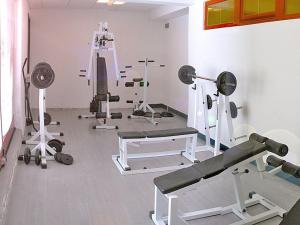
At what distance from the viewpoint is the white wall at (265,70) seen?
365 cm

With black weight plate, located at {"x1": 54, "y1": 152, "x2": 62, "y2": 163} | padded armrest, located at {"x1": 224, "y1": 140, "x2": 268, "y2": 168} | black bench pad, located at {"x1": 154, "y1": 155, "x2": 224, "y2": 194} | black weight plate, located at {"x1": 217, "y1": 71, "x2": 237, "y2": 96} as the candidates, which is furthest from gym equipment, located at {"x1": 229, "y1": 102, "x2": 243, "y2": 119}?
black weight plate, located at {"x1": 54, "y1": 152, "x2": 62, "y2": 163}

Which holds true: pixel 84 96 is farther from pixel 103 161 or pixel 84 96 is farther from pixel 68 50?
pixel 103 161

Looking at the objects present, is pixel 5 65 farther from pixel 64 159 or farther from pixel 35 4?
pixel 35 4

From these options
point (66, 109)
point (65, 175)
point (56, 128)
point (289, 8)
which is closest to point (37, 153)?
point (65, 175)

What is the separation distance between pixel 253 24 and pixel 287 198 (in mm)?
2184

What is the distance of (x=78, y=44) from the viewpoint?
8.24 metres

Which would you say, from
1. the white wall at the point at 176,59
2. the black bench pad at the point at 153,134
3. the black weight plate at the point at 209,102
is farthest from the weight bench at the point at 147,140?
the white wall at the point at 176,59

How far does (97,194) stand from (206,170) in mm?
1243

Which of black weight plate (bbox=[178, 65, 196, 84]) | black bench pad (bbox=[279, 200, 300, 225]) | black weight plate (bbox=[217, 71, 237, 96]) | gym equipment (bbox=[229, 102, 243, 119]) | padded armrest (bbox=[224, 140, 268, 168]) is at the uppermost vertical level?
black weight plate (bbox=[178, 65, 196, 84])

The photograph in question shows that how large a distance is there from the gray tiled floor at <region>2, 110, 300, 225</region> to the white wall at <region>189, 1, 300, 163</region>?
0.67 m

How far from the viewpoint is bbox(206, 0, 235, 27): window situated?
189 inches

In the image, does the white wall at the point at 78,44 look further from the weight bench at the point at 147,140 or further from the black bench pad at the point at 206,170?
the black bench pad at the point at 206,170

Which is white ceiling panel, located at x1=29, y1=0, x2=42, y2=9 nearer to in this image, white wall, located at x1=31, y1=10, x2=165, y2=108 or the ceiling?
the ceiling

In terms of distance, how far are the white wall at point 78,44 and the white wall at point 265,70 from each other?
367 centimetres
